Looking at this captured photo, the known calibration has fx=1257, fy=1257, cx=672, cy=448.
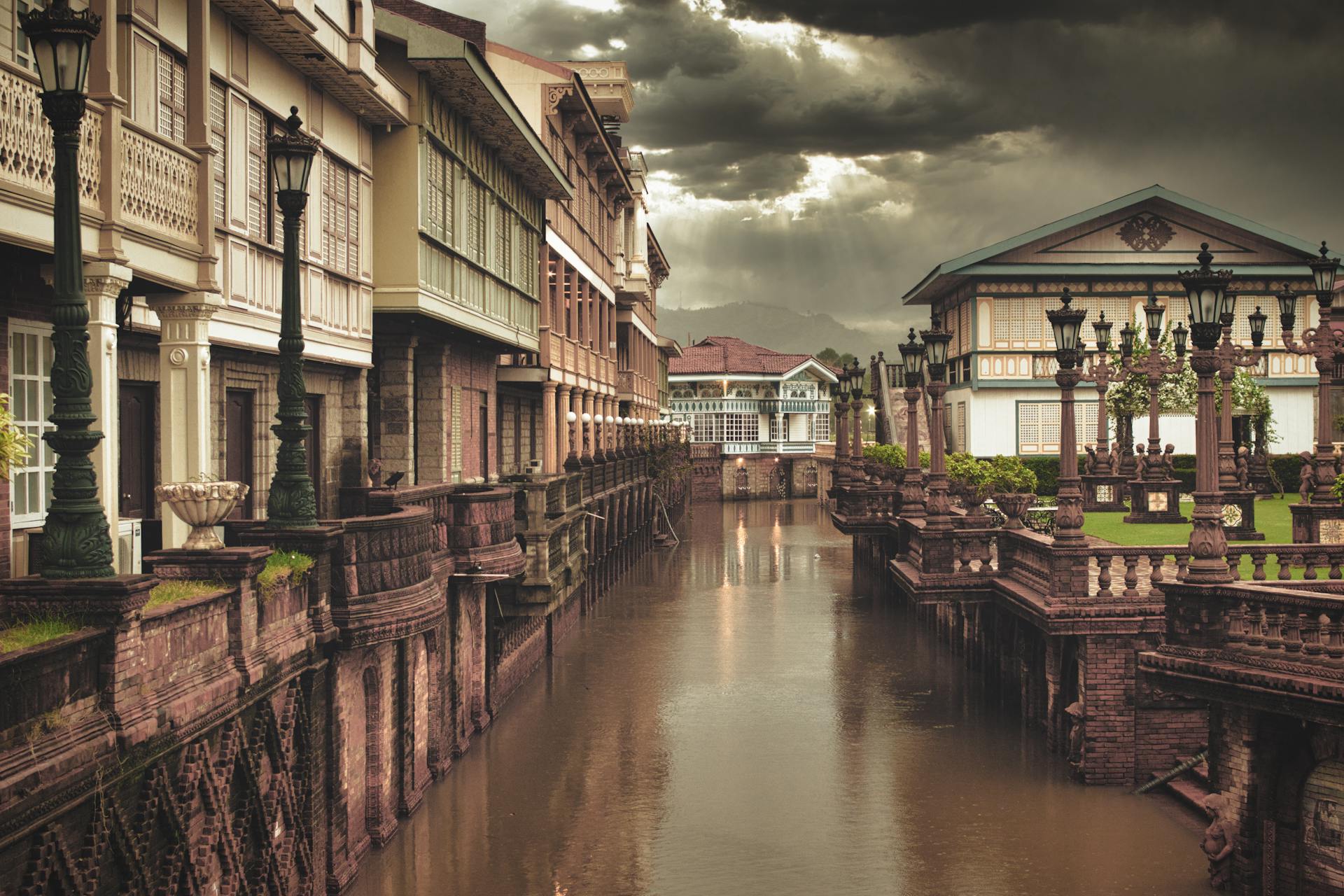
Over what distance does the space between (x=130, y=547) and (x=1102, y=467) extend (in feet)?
92.4

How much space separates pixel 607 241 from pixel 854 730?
96.1ft

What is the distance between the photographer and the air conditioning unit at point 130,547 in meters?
12.2

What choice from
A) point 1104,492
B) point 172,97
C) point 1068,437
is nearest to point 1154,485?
point 1104,492

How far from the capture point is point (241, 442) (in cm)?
1638

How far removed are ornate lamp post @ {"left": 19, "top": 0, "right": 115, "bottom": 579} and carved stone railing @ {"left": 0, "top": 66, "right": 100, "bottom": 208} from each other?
1153 millimetres

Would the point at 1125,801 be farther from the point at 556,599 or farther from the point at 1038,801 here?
the point at 556,599

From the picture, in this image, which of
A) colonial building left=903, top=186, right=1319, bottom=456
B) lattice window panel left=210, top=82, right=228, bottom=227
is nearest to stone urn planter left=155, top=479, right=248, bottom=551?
lattice window panel left=210, top=82, right=228, bottom=227

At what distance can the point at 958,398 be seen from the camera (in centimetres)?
5391

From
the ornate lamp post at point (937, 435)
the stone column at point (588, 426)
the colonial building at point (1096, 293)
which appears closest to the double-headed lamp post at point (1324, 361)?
the ornate lamp post at point (937, 435)

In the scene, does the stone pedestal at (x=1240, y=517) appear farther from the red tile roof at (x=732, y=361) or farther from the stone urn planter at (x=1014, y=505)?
the red tile roof at (x=732, y=361)

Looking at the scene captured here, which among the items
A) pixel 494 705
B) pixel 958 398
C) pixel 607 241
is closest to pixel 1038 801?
pixel 494 705

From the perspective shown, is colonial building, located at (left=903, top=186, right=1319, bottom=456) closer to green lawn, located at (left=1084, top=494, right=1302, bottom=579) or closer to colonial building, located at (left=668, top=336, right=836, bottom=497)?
green lawn, located at (left=1084, top=494, right=1302, bottom=579)

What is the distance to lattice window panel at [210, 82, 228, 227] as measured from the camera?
14.2 m

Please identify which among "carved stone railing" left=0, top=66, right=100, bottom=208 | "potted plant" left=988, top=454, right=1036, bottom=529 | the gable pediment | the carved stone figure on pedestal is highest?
the gable pediment
